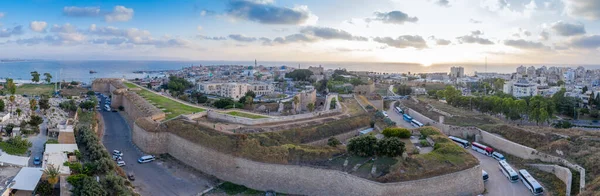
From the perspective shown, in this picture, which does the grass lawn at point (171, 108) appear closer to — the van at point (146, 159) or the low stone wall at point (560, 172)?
the van at point (146, 159)

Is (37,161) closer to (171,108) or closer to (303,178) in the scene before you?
(303,178)

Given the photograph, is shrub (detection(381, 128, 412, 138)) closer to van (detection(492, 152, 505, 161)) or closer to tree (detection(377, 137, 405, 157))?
tree (detection(377, 137, 405, 157))

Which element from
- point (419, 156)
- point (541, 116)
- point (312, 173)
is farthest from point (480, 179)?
point (541, 116)

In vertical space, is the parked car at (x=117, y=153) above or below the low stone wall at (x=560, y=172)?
below

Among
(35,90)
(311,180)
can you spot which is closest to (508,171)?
(311,180)

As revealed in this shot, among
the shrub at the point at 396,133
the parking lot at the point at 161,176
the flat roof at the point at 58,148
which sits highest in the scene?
the shrub at the point at 396,133

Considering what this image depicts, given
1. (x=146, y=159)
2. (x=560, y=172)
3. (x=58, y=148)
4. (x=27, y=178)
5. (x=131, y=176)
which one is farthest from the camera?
(x=146, y=159)

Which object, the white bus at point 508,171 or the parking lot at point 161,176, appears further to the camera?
the parking lot at point 161,176

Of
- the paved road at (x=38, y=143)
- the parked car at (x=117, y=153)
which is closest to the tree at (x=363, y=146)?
the parked car at (x=117, y=153)
